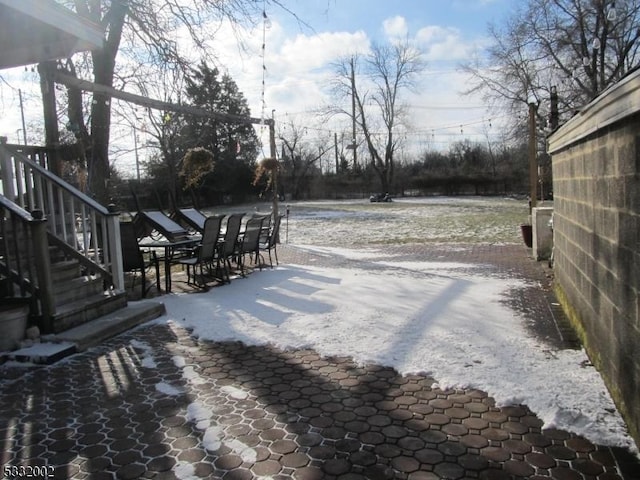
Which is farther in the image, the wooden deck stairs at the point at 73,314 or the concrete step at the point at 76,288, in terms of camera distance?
the concrete step at the point at 76,288

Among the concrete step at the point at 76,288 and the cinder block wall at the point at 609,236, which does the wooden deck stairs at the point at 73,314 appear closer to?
the concrete step at the point at 76,288

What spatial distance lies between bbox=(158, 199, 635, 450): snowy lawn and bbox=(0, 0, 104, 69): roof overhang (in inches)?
120

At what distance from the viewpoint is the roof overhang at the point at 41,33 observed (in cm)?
439

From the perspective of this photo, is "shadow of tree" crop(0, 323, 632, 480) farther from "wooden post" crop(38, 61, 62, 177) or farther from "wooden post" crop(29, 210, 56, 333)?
"wooden post" crop(38, 61, 62, 177)

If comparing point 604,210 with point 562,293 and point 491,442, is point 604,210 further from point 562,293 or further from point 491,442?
point 562,293

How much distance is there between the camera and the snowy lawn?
3014mm

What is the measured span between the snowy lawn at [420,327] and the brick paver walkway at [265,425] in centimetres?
21

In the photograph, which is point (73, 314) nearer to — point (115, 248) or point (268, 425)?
point (115, 248)

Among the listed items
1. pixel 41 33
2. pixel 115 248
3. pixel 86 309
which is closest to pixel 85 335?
pixel 86 309

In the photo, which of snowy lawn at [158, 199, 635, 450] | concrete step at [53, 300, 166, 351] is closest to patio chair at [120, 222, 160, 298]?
snowy lawn at [158, 199, 635, 450]

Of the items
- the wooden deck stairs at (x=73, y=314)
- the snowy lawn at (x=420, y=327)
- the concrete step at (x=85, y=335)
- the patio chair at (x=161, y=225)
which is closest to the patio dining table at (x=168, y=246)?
the patio chair at (x=161, y=225)

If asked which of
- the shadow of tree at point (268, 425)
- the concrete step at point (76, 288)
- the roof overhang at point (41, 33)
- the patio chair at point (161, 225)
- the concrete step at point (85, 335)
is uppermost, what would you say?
the roof overhang at point (41, 33)

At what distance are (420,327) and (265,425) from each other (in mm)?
2186

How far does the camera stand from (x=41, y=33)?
5234 millimetres
